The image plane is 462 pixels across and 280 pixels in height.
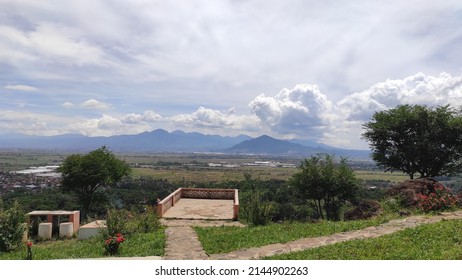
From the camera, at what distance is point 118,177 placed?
3406cm

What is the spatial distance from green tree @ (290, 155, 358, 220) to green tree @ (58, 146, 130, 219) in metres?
17.0

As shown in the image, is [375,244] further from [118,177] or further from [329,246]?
[118,177]

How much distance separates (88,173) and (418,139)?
91.4 ft

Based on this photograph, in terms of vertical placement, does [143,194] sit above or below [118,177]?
below

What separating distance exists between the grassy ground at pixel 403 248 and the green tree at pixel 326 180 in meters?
18.6

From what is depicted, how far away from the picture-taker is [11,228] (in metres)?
12.5

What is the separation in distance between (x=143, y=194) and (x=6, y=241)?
5320 cm

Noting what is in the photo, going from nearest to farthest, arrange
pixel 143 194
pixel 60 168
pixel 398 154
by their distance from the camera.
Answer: pixel 398 154 → pixel 60 168 → pixel 143 194

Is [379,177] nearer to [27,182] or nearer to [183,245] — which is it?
[27,182]

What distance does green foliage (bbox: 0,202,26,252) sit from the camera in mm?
12258

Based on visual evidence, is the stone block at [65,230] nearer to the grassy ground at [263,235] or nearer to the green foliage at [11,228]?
the green foliage at [11,228]

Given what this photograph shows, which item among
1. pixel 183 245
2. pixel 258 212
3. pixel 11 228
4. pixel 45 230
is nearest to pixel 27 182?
pixel 45 230
